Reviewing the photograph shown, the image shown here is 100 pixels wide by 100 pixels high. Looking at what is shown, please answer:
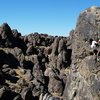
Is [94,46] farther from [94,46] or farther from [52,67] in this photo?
[52,67]

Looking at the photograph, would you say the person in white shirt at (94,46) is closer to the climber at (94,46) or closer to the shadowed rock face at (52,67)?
the climber at (94,46)

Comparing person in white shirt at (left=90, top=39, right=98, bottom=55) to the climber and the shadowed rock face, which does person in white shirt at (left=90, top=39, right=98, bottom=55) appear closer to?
the climber

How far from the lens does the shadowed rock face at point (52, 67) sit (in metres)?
42.4

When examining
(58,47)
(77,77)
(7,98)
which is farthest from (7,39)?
(77,77)

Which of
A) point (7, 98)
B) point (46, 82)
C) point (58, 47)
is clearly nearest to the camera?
point (7, 98)

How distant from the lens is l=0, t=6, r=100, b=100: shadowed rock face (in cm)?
4241

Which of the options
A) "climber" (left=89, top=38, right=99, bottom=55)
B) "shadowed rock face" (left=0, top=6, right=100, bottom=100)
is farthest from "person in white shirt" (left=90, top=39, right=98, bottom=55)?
"shadowed rock face" (left=0, top=6, right=100, bottom=100)

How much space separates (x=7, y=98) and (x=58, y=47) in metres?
54.2

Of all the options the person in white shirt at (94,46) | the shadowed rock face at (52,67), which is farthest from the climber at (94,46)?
the shadowed rock face at (52,67)

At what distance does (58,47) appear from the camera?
12688 cm

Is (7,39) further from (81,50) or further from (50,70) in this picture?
(81,50)

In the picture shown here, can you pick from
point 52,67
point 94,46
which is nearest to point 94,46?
point 94,46

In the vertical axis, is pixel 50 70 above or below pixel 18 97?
above

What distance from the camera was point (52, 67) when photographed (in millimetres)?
117625
